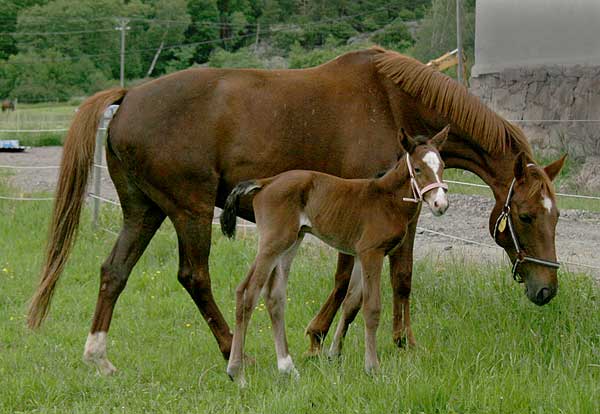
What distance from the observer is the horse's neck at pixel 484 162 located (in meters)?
5.17

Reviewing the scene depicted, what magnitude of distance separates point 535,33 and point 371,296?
9945mm

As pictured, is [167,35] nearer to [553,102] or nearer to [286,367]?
[553,102]

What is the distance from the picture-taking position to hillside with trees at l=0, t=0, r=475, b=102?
52.0m

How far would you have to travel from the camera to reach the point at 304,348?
5.30 metres

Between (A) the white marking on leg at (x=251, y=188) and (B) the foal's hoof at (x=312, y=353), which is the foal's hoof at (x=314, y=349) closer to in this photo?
(B) the foal's hoof at (x=312, y=353)

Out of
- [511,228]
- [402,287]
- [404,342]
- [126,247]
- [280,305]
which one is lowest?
[404,342]

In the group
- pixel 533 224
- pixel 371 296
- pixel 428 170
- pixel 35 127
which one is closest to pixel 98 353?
pixel 371 296

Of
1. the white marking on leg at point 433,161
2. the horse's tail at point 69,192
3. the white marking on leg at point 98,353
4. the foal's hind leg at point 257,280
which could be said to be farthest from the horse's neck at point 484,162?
the white marking on leg at point 98,353

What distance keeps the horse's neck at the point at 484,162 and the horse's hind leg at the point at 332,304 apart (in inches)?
38.9

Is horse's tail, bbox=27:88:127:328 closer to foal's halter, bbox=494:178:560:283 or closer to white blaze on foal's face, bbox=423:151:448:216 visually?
white blaze on foal's face, bbox=423:151:448:216

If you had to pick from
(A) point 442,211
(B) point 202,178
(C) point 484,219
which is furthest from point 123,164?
(C) point 484,219

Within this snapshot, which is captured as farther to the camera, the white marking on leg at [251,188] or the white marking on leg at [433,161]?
the white marking on leg at [251,188]

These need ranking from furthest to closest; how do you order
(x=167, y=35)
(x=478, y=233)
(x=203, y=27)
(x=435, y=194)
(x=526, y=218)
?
1. (x=203, y=27)
2. (x=167, y=35)
3. (x=478, y=233)
4. (x=526, y=218)
5. (x=435, y=194)

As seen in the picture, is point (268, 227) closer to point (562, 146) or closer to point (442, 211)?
point (442, 211)
